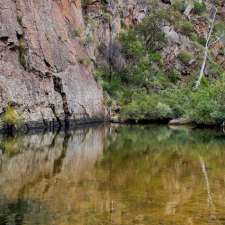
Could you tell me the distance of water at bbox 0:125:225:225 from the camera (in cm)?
1288

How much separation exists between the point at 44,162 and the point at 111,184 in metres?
6.30

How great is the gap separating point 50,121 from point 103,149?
16.8 m

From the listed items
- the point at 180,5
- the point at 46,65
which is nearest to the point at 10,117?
the point at 46,65

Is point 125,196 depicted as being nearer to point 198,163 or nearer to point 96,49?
point 198,163

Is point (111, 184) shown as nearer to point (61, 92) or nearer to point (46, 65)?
point (46, 65)

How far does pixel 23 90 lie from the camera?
42.2 meters

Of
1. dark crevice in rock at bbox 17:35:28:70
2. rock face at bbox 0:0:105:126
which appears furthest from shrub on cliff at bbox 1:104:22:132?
dark crevice in rock at bbox 17:35:28:70

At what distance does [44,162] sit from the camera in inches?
907

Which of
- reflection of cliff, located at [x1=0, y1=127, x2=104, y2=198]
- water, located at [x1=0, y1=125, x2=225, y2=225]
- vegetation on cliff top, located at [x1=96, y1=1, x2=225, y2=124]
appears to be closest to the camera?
water, located at [x1=0, y1=125, x2=225, y2=225]

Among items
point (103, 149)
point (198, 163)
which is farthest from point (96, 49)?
point (198, 163)

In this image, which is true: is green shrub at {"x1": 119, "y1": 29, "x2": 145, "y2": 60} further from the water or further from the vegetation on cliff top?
the water

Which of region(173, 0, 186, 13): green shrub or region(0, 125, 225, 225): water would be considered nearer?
region(0, 125, 225, 225): water

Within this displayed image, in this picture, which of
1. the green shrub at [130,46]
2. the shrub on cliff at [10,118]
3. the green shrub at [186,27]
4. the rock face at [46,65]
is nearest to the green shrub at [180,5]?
the green shrub at [186,27]

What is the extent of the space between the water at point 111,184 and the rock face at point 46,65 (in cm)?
1201
